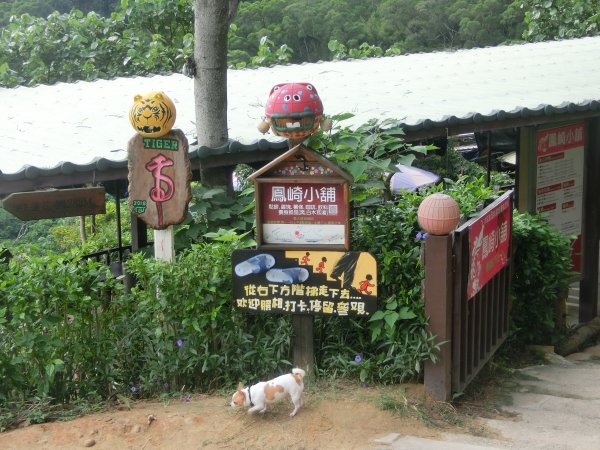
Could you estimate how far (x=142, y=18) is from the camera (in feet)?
52.8

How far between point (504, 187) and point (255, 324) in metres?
5.09

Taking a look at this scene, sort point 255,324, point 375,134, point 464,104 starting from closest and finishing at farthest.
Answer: point 255,324, point 375,134, point 464,104

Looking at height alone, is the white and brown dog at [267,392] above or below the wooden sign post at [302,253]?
below

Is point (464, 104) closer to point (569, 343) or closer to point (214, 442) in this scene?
point (569, 343)

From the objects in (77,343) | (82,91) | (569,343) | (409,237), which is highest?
(82,91)

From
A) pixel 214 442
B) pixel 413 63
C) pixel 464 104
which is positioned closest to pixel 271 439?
pixel 214 442

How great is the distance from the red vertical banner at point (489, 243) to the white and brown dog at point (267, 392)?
139cm

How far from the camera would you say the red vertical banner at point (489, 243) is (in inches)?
203

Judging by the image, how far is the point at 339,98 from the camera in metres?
8.48

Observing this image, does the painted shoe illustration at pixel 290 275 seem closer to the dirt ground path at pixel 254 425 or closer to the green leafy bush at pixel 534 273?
the dirt ground path at pixel 254 425

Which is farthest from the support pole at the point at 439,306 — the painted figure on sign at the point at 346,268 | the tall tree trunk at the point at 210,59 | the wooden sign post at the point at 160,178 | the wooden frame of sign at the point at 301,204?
the tall tree trunk at the point at 210,59

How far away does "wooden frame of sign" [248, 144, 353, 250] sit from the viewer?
4844mm

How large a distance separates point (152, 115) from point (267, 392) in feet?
6.48

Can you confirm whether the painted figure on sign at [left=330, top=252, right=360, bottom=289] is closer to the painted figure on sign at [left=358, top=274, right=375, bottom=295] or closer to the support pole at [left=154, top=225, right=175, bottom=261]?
the painted figure on sign at [left=358, top=274, right=375, bottom=295]
